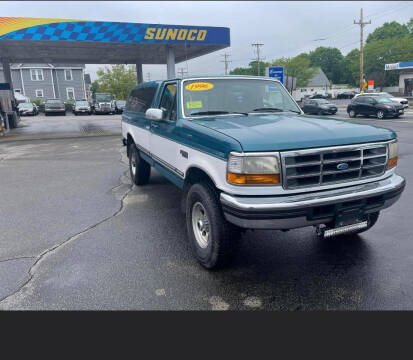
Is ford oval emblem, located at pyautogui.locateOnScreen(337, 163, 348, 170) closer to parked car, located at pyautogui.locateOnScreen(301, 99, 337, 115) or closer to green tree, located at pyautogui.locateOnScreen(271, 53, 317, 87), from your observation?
parked car, located at pyautogui.locateOnScreen(301, 99, 337, 115)

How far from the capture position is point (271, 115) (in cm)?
448

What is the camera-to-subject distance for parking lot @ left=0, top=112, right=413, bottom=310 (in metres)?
3.28

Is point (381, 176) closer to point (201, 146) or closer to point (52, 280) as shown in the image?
point (201, 146)

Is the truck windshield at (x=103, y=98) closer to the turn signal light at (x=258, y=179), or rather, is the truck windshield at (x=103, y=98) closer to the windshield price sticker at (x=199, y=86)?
the windshield price sticker at (x=199, y=86)

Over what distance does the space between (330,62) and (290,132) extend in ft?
405

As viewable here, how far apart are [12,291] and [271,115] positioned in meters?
3.52

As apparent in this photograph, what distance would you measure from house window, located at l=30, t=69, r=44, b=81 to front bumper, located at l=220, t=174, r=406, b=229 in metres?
56.9

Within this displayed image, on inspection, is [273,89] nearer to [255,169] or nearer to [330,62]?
[255,169]

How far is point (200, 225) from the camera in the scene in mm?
3967

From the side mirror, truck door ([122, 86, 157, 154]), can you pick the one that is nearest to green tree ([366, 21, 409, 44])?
truck door ([122, 86, 157, 154])

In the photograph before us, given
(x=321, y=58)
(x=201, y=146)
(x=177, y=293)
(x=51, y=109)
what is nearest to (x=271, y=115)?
(x=201, y=146)

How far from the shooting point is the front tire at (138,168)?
7148mm

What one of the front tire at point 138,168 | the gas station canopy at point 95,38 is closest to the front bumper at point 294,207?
the front tire at point 138,168

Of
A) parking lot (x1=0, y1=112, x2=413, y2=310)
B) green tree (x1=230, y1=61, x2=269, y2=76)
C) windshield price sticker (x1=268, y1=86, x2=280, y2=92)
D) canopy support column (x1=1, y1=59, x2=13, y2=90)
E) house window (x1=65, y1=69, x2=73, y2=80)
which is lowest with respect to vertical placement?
parking lot (x1=0, y1=112, x2=413, y2=310)
